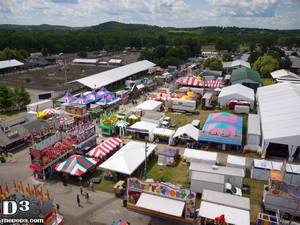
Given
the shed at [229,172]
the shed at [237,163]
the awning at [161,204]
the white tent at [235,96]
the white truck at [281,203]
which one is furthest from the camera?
the white tent at [235,96]

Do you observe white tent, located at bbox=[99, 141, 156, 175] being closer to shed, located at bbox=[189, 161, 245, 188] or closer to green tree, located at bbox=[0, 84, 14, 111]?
shed, located at bbox=[189, 161, 245, 188]

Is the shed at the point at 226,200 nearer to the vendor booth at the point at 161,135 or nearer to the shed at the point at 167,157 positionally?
the shed at the point at 167,157

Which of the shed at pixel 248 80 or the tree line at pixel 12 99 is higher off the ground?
the shed at pixel 248 80

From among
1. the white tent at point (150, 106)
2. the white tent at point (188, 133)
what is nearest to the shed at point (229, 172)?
the white tent at point (188, 133)

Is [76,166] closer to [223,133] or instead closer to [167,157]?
[167,157]

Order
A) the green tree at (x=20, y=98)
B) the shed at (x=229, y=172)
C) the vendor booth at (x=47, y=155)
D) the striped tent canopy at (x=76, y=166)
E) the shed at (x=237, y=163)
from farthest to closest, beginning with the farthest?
the green tree at (x=20, y=98), the shed at (x=237, y=163), the vendor booth at (x=47, y=155), the striped tent canopy at (x=76, y=166), the shed at (x=229, y=172)
